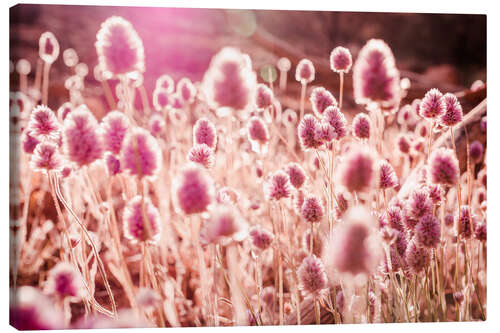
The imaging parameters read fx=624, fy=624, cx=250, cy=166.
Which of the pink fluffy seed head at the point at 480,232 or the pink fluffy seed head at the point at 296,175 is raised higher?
the pink fluffy seed head at the point at 296,175

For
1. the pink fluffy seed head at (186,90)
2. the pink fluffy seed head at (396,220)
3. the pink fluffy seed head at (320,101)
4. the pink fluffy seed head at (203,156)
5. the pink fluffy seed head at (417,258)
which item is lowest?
the pink fluffy seed head at (417,258)

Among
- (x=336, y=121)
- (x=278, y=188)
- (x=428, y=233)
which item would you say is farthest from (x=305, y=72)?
(x=428, y=233)

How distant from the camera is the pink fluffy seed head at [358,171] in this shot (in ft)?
6.62

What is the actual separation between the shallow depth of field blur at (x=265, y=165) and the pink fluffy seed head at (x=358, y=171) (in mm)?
421

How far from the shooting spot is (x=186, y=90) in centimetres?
283

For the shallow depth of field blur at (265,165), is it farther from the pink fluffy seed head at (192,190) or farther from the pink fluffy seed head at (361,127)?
the pink fluffy seed head at (192,190)

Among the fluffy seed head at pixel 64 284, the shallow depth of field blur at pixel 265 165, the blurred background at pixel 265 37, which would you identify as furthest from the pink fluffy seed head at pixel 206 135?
the fluffy seed head at pixel 64 284

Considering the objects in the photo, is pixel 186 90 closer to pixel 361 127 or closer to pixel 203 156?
pixel 203 156

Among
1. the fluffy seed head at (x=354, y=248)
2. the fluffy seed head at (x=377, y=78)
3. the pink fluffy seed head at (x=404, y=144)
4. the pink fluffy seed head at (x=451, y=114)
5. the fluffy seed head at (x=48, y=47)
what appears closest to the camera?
the fluffy seed head at (x=354, y=248)

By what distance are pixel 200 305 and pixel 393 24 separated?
157cm

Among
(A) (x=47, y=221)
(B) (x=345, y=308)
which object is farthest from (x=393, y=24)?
(A) (x=47, y=221)

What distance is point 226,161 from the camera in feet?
9.20

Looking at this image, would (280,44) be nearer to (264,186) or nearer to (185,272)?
(264,186)

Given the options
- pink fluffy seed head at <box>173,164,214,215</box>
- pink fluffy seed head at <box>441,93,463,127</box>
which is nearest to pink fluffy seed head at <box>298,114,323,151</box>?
pink fluffy seed head at <box>441,93,463,127</box>
